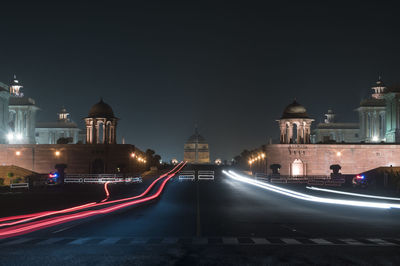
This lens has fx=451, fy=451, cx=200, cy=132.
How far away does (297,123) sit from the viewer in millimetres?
92188

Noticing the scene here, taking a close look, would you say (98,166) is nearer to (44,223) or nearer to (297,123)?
(297,123)

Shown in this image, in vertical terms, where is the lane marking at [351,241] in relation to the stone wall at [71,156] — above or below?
below

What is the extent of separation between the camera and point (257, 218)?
70.8 ft

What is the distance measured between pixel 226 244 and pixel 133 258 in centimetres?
341

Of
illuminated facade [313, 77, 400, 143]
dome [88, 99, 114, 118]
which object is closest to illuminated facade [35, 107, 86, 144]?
dome [88, 99, 114, 118]

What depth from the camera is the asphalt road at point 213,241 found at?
11.0 m

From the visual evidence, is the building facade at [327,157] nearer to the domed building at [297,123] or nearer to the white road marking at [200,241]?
the domed building at [297,123]

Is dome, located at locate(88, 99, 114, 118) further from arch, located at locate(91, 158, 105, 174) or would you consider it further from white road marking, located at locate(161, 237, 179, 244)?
white road marking, located at locate(161, 237, 179, 244)

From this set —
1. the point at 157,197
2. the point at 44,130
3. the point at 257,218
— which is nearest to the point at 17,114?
the point at 44,130

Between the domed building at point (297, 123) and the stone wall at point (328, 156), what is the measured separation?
3.40 metres

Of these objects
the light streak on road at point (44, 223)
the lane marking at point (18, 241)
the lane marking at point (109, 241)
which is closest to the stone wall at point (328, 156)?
the light streak on road at point (44, 223)

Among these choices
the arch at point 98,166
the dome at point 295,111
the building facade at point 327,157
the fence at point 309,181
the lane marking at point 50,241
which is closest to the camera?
the lane marking at point 50,241

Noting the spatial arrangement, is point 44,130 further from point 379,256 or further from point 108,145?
point 379,256

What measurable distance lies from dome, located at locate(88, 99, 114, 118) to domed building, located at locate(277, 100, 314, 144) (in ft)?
116
